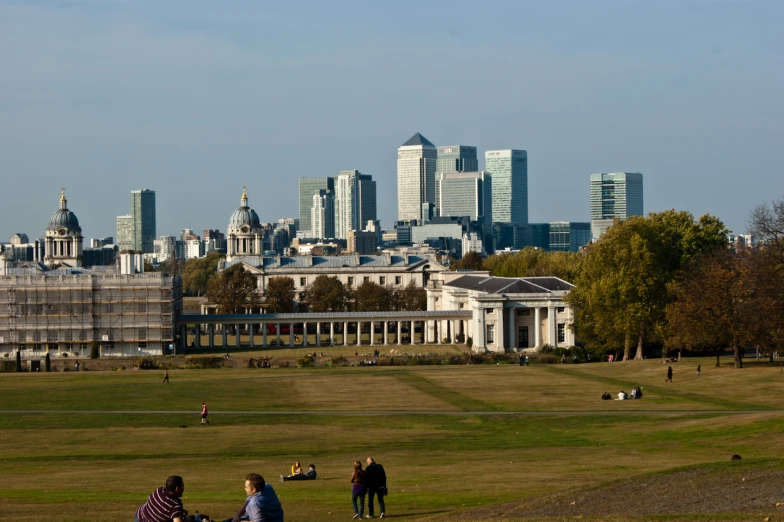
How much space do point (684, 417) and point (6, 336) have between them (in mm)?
80068

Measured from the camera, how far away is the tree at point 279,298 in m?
147

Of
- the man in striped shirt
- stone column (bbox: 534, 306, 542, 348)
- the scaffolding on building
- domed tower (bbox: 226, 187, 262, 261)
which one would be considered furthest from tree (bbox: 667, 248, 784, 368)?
domed tower (bbox: 226, 187, 262, 261)

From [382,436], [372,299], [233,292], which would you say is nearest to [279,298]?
[233,292]

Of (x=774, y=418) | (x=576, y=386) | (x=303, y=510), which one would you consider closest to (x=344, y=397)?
(x=576, y=386)

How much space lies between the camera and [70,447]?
1825 inches

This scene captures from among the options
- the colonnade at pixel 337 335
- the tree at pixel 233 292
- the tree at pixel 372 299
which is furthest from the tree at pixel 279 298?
the tree at pixel 372 299

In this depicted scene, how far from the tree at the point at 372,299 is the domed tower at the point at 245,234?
153 ft

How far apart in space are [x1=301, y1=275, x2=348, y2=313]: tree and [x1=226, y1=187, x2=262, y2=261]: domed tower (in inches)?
1670

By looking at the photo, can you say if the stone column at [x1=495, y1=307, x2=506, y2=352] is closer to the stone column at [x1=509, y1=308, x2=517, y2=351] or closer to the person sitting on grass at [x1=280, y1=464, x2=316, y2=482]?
the stone column at [x1=509, y1=308, x2=517, y2=351]

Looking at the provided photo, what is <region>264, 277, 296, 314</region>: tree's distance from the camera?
147000mm

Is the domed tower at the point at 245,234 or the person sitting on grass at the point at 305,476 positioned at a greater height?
the domed tower at the point at 245,234

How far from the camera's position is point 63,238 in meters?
154

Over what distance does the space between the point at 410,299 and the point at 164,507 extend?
Result: 136m

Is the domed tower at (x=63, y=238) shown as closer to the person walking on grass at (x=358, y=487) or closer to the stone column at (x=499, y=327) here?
the stone column at (x=499, y=327)
